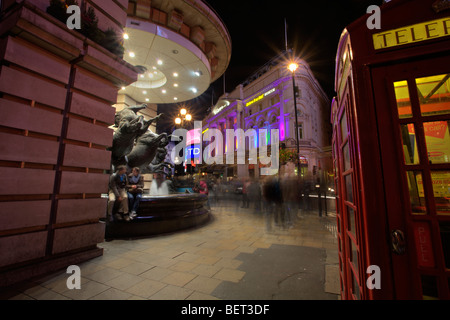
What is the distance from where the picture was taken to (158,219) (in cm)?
591

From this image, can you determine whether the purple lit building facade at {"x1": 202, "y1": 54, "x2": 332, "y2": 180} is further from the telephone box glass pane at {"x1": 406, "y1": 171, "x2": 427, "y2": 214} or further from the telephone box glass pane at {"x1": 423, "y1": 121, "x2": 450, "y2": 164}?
the telephone box glass pane at {"x1": 406, "y1": 171, "x2": 427, "y2": 214}

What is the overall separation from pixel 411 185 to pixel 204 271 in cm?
323

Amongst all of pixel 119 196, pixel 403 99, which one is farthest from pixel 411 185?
pixel 119 196

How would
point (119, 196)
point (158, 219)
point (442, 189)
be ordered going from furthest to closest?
point (158, 219) → point (119, 196) → point (442, 189)

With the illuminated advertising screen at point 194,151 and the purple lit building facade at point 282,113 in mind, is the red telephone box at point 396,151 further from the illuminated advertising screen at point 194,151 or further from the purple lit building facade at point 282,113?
the illuminated advertising screen at point 194,151

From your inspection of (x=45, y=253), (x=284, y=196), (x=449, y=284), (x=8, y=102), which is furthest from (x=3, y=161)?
(x=284, y=196)

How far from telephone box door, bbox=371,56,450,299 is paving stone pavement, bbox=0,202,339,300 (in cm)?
164

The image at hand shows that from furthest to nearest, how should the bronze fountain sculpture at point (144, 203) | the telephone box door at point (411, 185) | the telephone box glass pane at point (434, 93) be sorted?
the bronze fountain sculpture at point (144, 203)
the telephone box glass pane at point (434, 93)
the telephone box door at point (411, 185)

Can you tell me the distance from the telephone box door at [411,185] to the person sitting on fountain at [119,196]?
18.7ft

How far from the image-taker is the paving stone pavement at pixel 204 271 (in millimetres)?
2717

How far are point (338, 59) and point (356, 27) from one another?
520mm

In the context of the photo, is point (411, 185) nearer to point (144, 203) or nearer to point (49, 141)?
point (49, 141)

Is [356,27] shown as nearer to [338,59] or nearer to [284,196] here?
[338,59]

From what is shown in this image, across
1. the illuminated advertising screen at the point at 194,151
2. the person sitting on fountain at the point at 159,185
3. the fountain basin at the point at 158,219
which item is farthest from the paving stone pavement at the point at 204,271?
the illuminated advertising screen at the point at 194,151
